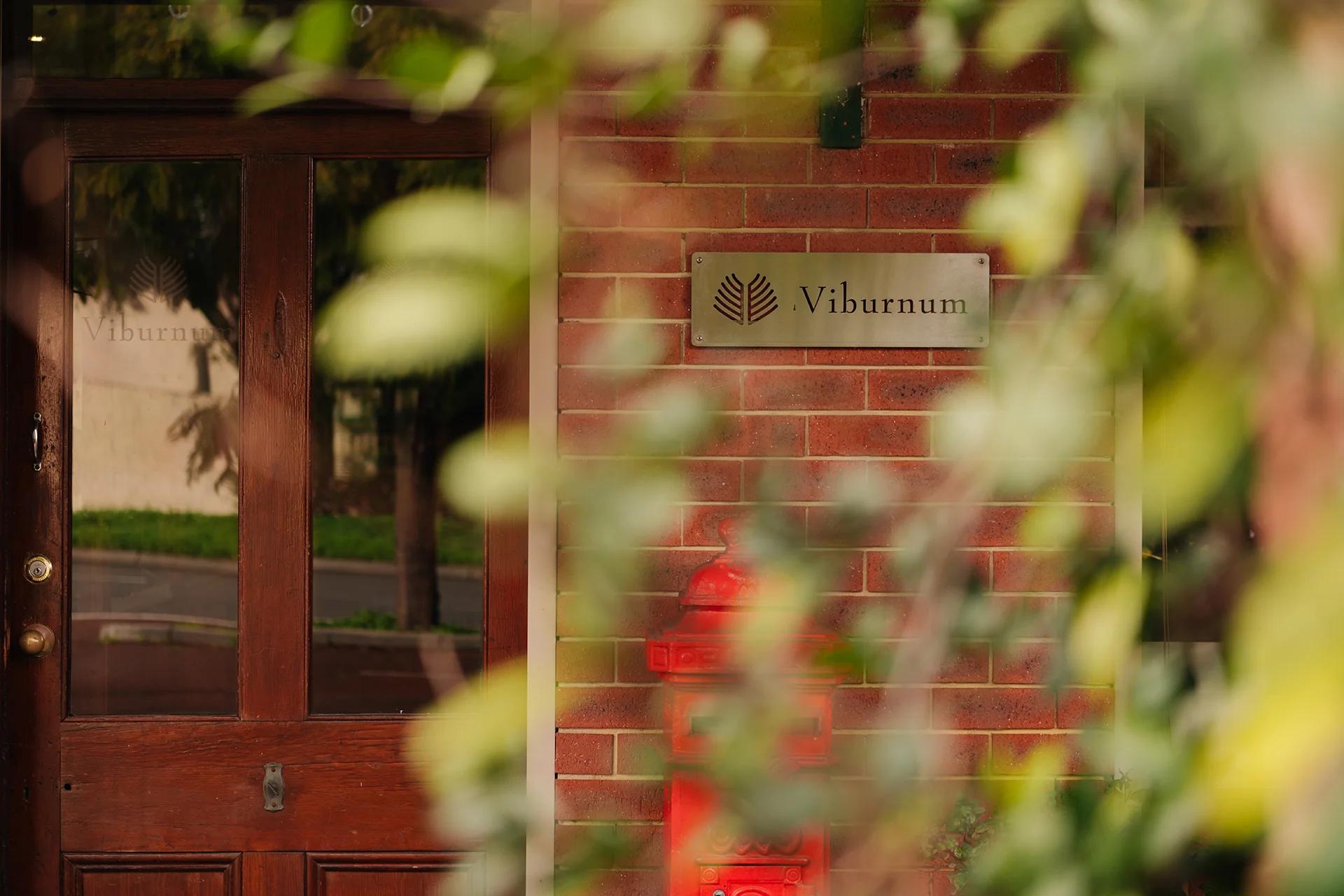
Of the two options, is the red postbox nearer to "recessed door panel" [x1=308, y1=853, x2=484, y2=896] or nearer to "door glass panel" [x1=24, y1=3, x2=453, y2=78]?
"recessed door panel" [x1=308, y1=853, x2=484, y2=896]

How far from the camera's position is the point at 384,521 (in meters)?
4.68

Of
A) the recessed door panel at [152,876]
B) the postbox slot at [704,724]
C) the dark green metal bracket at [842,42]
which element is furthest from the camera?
the recessed door panel at [152,876]

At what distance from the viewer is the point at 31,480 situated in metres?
2.98

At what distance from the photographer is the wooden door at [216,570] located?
115 inches

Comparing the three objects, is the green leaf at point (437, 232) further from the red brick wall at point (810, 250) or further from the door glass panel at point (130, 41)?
the door glass panel at point (130, 41)

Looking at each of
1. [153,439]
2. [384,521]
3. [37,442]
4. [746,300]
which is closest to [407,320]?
[746,300]

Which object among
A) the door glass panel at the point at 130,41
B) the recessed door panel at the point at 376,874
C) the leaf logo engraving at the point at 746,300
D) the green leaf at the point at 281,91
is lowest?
the recessed door panel at the point at 376,874

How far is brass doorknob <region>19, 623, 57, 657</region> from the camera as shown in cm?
295

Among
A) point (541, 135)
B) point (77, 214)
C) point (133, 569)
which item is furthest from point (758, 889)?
point (77, 214)

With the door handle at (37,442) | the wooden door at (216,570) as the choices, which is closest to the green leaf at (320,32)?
the wooden door at (216,570)

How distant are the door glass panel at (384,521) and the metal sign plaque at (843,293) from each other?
67cm

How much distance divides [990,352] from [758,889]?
6.15 feet

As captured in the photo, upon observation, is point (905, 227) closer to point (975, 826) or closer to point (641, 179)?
point (641, 179)

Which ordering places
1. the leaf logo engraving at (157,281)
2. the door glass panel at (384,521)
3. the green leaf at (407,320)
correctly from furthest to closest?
1. the leaf logo engraving at (157,281)
2. the door glass panel at (384,521)
3. the green leaf at (407,320)
